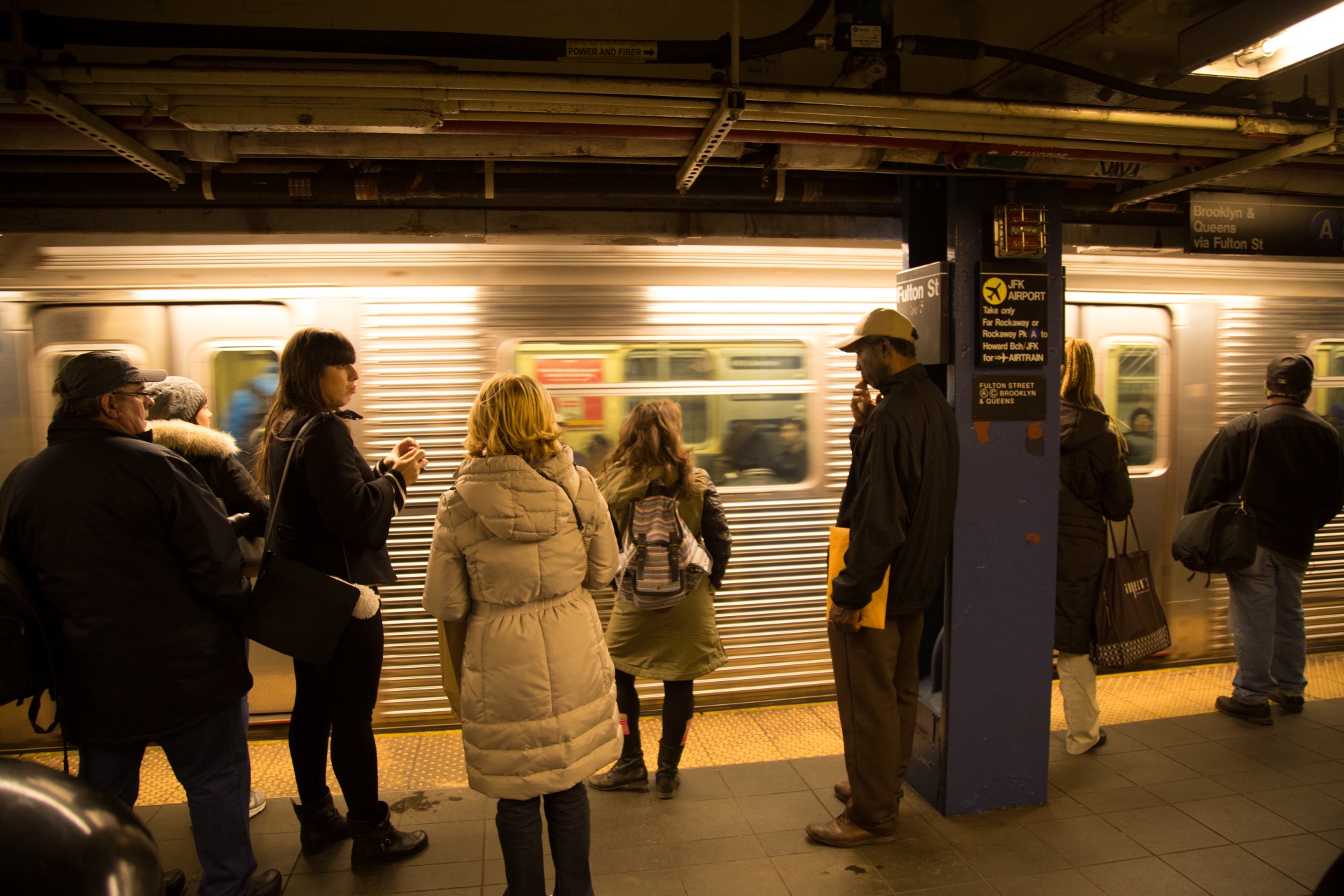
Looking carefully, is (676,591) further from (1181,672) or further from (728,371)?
(1181,672)

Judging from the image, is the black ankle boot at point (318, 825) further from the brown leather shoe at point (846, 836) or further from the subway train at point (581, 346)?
the brown leather shoe at point (846, 836)

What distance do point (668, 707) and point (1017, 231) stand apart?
249 centimetres

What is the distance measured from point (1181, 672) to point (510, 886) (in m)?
4.40

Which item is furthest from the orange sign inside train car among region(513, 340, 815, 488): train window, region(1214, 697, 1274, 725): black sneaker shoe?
region(1214, 697, 1274, 725): black sneaker shoe

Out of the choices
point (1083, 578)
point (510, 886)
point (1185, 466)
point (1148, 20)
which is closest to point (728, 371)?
Answer: point (1083, 578)

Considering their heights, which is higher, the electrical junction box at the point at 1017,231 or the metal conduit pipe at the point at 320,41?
the metal conduit pipe at the point at 320,41

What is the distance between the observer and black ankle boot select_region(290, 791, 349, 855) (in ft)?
10.0

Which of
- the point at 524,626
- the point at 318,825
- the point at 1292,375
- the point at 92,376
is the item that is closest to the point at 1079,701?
the point at 1292,375

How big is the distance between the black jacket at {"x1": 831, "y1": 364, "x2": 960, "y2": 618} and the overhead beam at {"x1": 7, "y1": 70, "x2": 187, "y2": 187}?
2.73m

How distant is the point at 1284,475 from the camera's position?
4184 millimetres

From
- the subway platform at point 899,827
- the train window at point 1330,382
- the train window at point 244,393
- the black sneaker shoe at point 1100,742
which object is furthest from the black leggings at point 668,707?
the train window at point 1330,382

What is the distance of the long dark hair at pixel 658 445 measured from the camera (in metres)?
3.36

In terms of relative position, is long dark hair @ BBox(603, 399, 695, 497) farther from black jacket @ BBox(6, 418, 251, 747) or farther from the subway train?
black jacket @ BBox(6, 418, 251, 747)

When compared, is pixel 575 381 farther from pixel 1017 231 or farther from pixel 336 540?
pixel 1017 231
